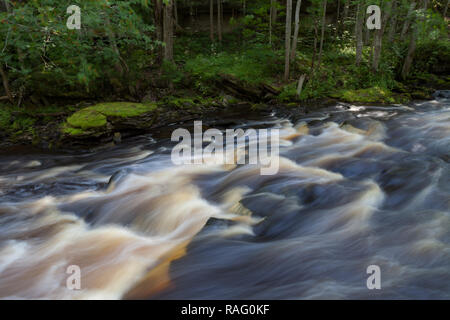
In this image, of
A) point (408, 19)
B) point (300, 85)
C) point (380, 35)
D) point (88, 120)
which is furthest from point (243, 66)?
point (88, 120)

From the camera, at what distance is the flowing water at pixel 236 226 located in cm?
261

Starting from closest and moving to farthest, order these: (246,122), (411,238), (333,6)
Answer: (411,238) → (246,122) → (333,6)

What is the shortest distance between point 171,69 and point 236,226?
9.01 meters

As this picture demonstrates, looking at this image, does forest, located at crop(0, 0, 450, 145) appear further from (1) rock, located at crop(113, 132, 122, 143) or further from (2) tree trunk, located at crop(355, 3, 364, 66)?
(1) rock, located at crop(113, 132, 122, 143)

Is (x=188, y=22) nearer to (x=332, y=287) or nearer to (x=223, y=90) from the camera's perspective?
(x=223, y=90)

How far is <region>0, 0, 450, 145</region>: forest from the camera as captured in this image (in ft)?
25.6

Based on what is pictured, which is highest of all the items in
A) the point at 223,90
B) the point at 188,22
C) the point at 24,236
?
the point at 188,22

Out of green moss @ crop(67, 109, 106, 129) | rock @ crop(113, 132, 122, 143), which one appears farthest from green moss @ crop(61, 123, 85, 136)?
rock @ crop(113, 132, 122, 143)

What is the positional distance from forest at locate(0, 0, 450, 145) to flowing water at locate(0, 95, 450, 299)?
3.03 meters

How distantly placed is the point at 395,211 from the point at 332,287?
1.63 meters

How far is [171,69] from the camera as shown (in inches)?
440
